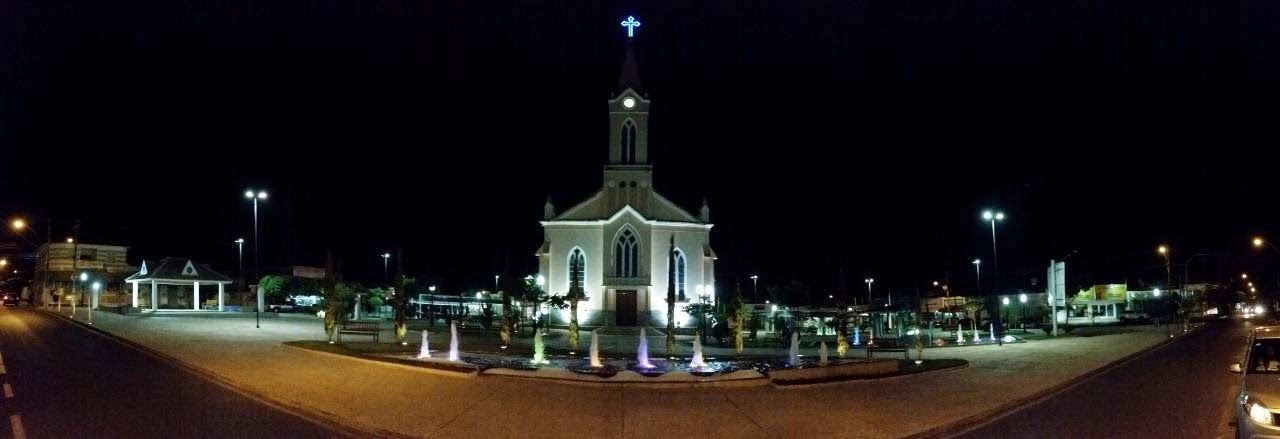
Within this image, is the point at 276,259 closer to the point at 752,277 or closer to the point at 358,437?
the point at 752,277

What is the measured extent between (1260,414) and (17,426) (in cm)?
1633

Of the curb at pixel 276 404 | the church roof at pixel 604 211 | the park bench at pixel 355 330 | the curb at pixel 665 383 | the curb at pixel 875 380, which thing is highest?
the church roof at pixel 604 211

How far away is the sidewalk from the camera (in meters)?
15.7

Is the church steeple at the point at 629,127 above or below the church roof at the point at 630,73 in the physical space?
below

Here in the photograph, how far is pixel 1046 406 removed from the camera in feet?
64.8

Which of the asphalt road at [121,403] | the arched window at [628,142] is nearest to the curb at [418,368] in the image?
the asphalt road at [121,403]

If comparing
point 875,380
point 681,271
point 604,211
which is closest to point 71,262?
point 604,211

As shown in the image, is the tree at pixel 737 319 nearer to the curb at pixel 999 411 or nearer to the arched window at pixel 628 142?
the curb at pixel 999 411

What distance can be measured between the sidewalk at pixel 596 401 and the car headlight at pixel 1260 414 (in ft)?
16.8

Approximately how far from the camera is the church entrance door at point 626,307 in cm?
5838

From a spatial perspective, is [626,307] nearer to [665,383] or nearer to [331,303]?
[331,303]

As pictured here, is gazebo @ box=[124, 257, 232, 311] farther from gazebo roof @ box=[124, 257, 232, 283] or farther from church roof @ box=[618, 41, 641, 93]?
church roof @ box=[618, 41, 641, 93]

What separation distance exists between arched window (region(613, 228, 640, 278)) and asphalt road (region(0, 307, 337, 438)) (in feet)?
109

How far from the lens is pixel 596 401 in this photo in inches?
746
